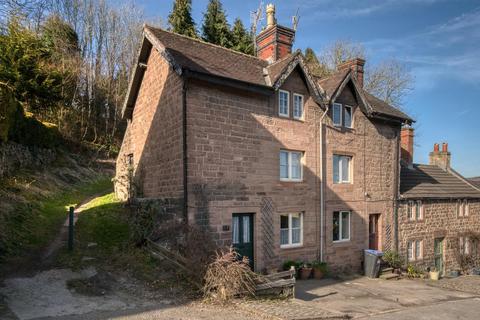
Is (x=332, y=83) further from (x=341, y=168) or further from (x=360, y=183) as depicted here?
(x=360, y=183)

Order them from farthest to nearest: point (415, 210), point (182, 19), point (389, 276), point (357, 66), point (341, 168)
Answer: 1. point (182, 19)
2. point (415, 210)
3. point (357, 66)
4. point (341, 168)
5. point (389, 276)

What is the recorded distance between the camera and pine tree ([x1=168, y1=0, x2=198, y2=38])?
36312 millimetres

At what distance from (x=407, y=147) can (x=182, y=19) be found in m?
24.1

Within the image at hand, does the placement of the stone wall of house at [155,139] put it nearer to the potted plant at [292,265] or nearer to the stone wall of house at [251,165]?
the stone wall of house at [251,165]

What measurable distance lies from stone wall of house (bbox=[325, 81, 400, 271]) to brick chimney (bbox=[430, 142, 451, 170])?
389 inches

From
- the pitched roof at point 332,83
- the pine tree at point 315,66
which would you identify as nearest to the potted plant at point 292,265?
the pitched roof at point 332,83

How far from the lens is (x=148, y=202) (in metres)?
13.5

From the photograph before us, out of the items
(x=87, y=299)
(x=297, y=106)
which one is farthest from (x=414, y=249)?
(x=87, y=299)

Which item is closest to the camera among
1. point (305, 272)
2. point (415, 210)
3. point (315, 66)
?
point (305, 272)

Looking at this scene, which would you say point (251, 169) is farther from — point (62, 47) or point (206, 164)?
point (62, 47)

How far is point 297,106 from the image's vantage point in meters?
15.8

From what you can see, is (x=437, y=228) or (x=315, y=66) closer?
(x=437, y=228)

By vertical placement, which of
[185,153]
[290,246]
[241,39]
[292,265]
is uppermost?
[241,39]

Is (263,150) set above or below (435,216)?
above
